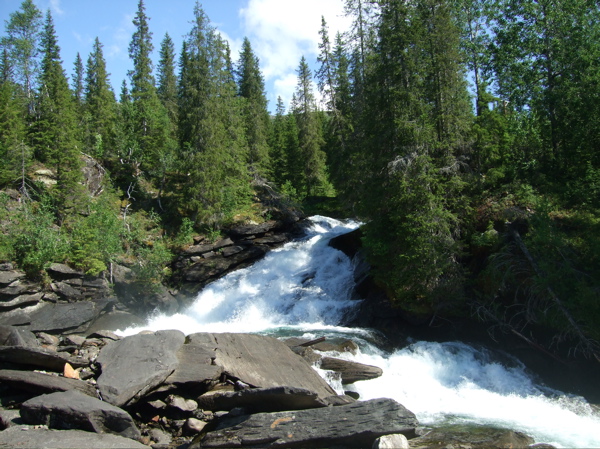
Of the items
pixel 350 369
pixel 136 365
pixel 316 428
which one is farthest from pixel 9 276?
pixel 316 428

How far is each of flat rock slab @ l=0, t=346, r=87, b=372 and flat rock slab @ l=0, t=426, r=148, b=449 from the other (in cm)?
242

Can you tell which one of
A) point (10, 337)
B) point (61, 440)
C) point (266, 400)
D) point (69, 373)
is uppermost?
point (10, 337)

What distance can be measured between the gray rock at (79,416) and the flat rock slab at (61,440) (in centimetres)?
20

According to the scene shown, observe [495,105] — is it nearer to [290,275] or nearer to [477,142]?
[477,142]

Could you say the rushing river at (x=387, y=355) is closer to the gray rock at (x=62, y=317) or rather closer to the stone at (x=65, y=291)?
the gray rock at (x=62, y=317)

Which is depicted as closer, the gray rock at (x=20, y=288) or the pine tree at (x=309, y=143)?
the gray rock at (x=20, y=288)

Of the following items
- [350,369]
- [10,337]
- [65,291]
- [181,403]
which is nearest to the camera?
[181,403]

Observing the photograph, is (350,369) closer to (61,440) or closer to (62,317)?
(61,440)

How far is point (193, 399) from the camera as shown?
8.94m

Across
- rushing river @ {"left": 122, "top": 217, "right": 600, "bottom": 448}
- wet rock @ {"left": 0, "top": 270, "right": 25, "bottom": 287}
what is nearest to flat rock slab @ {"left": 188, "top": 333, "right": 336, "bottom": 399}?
rushing river @ {"left": 122, "top": 217, "right": 600, "bottom": 448}

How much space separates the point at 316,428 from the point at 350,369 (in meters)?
3.70

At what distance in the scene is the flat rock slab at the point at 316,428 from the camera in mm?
7122

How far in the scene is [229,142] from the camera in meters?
28.7

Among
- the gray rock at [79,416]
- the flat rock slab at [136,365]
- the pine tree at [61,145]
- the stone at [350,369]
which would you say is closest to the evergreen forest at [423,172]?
the pine tree at [61,145]
